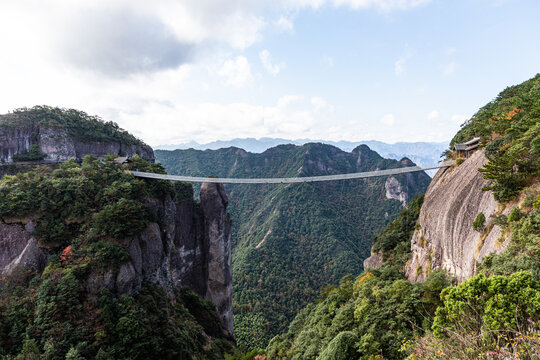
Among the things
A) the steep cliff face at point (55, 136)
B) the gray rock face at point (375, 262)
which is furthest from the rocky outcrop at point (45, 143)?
the gray rock face at point (375, 262)

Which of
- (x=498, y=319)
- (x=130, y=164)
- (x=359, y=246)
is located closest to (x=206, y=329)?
(x=130, y=164)

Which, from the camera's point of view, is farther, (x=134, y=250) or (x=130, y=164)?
(x=130, y=164)

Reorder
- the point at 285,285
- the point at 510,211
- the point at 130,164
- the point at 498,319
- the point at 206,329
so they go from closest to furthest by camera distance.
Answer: the point at 498,319 < the point at 510,211 < the point at 206,329 < the point at 130,164 < the point at 285,285

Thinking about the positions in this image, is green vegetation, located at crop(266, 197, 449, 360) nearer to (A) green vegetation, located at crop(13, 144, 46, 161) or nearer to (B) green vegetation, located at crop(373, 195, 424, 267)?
(B) green vegetation, located at crop(373, 195, 424, 267)

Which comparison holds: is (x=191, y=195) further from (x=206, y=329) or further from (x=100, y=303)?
(x=100, y=303)

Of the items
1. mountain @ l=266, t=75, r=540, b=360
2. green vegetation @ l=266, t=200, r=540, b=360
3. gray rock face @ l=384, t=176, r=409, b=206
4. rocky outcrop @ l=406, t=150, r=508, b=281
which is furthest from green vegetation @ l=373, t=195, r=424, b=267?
gray rock face @ l=384, t=176, r=409, b=206

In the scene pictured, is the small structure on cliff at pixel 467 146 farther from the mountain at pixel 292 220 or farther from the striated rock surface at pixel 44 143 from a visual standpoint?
the striated rock surface at pixel 44 143
